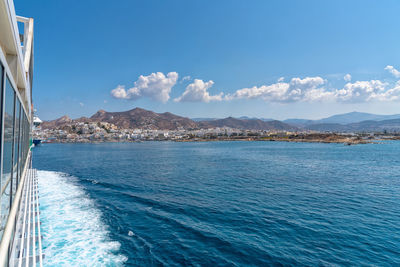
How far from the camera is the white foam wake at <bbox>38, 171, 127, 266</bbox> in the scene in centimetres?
709

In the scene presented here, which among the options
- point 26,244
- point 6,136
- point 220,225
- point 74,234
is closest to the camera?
point 6,136

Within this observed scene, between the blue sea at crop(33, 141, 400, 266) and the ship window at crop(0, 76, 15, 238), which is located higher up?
the ship window at crop(0, 76, 15, 238)

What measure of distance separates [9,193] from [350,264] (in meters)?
9.75

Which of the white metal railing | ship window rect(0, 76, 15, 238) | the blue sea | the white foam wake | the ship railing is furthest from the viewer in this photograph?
the blue sea

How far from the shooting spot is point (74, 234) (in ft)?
29.3

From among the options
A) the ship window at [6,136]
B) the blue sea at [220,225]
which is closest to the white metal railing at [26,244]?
the ship window at [6,136]

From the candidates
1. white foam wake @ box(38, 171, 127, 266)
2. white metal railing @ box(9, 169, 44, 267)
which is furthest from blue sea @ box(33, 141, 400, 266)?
white metal railing @ box(9, 169, 44, 267)

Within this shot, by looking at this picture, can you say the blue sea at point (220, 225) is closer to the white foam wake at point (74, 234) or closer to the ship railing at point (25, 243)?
the white foam wake at point (74, 234)

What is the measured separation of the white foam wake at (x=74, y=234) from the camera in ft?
23.3

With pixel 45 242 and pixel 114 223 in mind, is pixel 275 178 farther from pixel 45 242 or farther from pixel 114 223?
pixel 45 242

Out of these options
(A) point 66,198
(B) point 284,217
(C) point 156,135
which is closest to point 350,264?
(B) point 284,217

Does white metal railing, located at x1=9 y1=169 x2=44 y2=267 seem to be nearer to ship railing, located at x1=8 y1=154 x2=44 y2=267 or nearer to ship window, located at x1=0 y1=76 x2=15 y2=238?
ship railing, located at x1=8 y1=154 x2=44 y2=267

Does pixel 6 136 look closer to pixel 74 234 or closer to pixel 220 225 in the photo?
pixel 74 234

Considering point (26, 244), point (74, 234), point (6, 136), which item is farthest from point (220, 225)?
point (6, 136)
